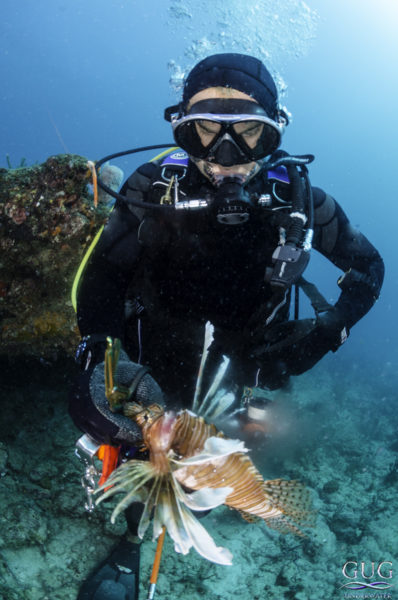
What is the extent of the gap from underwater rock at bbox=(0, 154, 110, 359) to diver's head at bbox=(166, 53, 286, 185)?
4.78ft

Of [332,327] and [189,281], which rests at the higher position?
[189,281]

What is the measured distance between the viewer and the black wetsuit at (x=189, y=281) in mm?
2533

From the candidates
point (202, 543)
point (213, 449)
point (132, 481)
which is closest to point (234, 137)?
point (213, 449)

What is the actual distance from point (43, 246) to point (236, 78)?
237cm

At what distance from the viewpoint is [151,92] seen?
13100cm

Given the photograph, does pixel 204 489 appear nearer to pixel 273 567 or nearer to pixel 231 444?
pixel 231 444

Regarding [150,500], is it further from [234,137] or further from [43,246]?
[43,246]

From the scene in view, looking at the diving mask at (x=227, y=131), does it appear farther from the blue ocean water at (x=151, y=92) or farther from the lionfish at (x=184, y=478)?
the blue ocean water at (x=151, y=92)

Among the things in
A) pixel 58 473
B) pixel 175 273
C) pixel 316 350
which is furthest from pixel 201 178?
pixel 58 473

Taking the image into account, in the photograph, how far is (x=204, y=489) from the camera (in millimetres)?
1175

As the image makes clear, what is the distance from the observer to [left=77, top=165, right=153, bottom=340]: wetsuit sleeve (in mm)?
2408

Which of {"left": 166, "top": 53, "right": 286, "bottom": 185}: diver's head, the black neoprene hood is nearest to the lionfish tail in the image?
{"left": 166, "top": 53, "right": 286, "bottom": 185}: diver's head

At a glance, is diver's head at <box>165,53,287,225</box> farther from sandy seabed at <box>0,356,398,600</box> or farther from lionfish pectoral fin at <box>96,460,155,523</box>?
sandy seabed at <box>0,356,398,600</box>

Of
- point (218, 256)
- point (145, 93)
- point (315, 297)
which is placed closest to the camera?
point (218, 256)
